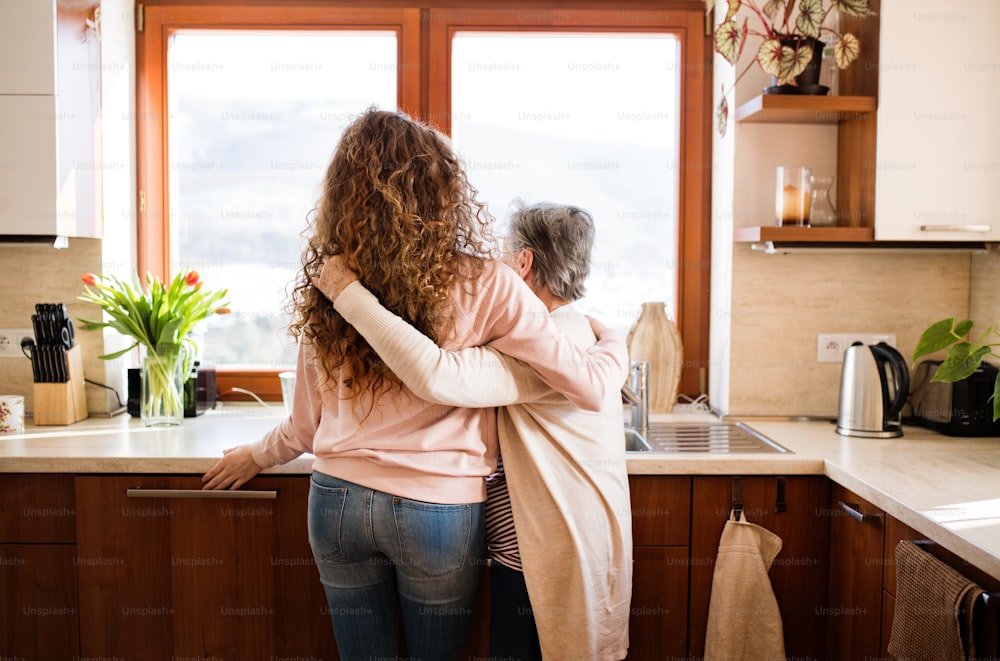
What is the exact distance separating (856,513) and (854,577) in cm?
16

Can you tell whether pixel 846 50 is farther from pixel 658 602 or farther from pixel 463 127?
pixel 658 602

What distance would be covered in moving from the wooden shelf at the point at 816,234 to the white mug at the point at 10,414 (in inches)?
76.8

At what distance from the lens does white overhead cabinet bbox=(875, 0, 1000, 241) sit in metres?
2.22

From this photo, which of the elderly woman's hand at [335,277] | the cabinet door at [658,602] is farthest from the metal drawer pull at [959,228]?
the elderly woman's hand at [335,277]

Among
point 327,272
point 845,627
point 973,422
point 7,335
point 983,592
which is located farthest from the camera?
point 7,335

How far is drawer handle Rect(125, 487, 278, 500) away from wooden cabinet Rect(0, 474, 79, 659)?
0.18m

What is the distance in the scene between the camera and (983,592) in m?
1.40

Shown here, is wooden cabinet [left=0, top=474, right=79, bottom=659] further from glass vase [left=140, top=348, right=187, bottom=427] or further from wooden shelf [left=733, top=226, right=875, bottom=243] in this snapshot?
wooden shelf [left=733, top=226, right=875, bottom=243]

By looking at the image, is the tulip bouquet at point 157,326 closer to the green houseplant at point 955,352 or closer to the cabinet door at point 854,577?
the cabinet door at point 854,577

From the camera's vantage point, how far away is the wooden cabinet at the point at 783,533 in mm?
2055

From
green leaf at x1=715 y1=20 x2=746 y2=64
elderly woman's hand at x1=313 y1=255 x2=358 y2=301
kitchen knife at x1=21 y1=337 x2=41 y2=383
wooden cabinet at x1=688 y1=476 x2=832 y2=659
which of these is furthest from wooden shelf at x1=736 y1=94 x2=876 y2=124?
kitchen knife at x1=21 y1=337 x2=41 y2=383

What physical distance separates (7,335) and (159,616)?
3.35 feet

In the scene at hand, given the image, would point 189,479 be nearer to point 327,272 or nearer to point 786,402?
point 327,272

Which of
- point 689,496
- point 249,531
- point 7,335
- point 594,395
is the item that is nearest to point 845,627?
point 689,496
